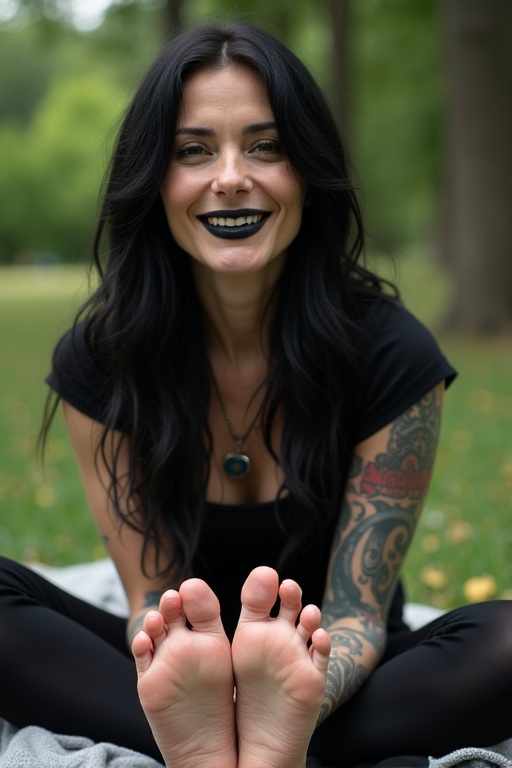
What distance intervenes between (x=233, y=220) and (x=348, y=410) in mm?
531

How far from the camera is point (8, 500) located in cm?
550

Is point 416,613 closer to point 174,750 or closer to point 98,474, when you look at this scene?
point 98,474

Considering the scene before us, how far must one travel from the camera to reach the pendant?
9.04 feet

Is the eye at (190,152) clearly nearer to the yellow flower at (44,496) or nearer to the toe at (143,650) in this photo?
the toe at (143,650)

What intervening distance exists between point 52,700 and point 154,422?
2.24 feet

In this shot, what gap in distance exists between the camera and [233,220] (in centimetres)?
253

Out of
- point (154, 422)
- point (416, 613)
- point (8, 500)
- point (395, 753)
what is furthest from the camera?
point (8, 500)

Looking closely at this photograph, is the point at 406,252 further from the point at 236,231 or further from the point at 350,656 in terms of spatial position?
the point at 350,656

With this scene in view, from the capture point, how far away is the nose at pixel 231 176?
8.13 feet

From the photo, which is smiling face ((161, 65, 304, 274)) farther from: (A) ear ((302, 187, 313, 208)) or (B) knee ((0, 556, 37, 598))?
(B) knee ((0, 556, 37, 598))

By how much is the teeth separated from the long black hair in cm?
15

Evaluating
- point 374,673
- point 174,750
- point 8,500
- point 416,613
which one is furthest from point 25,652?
point 8,500

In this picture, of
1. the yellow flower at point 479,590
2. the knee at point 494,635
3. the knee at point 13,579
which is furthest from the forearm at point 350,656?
the yellow flower at point 479,590

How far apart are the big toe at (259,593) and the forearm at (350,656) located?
13.8 inches
